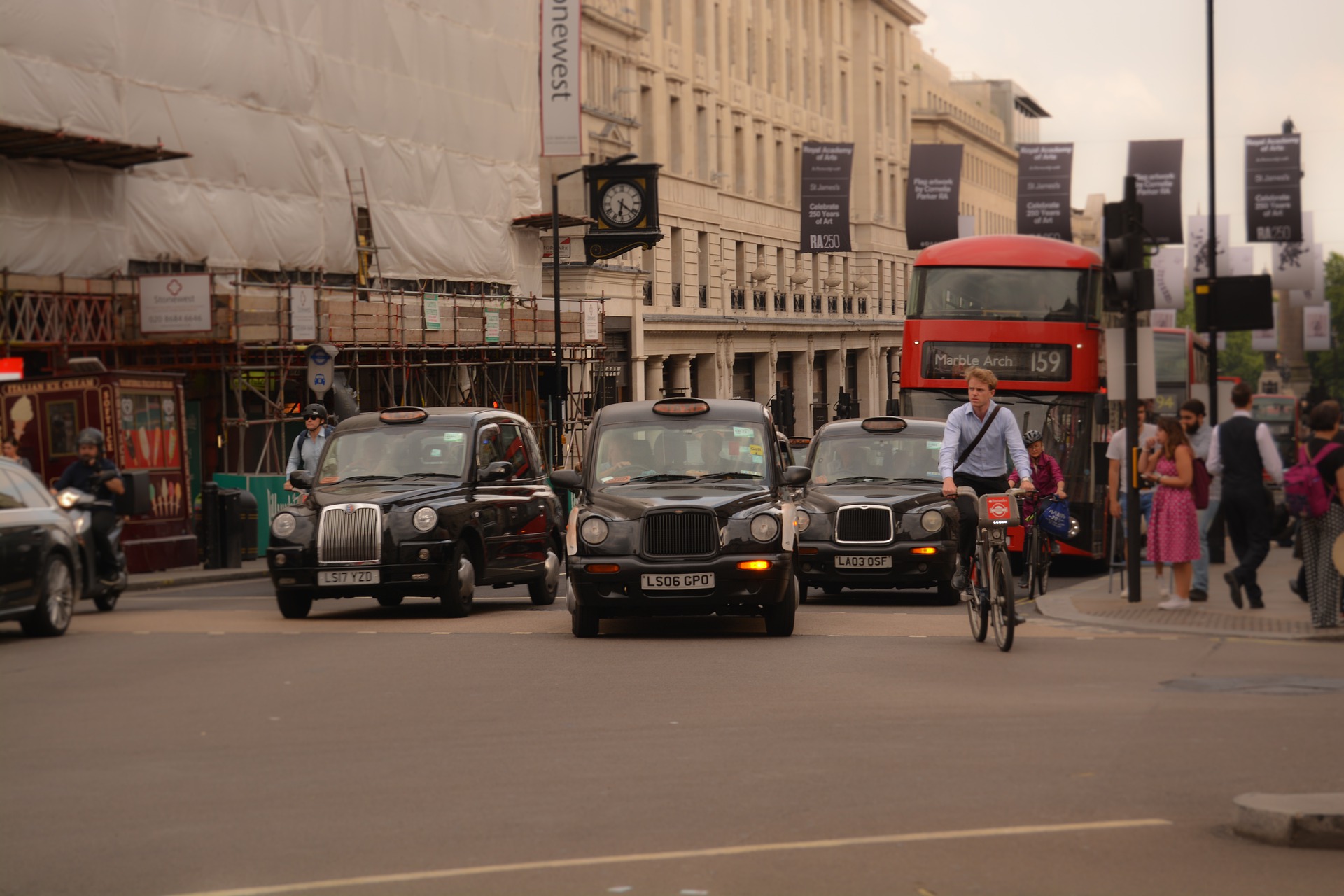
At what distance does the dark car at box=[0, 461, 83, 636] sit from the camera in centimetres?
1466

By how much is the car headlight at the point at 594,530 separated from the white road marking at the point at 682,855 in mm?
7407

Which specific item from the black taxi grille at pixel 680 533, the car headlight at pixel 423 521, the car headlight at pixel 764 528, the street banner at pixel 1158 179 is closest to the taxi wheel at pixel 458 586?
the car headlight at pixel 423 521

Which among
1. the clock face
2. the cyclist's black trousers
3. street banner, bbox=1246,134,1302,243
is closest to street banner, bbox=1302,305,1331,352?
the clock face

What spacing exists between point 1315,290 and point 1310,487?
1639 inches

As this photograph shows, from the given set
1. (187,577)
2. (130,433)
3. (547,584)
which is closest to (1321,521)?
(547,584)

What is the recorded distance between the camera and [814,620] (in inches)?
639

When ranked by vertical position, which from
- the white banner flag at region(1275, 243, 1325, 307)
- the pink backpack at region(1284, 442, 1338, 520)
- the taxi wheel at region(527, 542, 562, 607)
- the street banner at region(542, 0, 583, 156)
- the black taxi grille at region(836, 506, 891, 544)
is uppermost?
the street banner at region(542, 0, 583, 156)

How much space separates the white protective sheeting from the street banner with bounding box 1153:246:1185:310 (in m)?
17.3

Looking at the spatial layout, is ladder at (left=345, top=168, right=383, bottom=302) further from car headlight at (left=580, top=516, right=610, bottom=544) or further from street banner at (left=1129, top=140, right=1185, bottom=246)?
car headlight at (left=580, top=516, right=610, bottom=544)

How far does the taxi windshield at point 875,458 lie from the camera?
1941 cm

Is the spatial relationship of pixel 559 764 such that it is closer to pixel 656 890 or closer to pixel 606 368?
pixel 656 890

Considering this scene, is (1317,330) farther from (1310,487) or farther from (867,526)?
(1310,487)

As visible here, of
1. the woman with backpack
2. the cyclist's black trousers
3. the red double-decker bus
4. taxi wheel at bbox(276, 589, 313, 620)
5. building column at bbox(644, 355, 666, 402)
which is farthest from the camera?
building column at bbox(644, 355, 666, 402)

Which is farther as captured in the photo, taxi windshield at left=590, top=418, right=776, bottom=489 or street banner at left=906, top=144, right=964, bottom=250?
street banner at left=906, top=144, right=964, bottom=250
